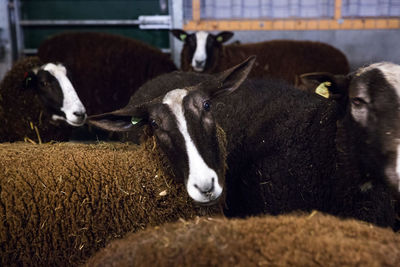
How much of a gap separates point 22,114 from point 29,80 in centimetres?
37

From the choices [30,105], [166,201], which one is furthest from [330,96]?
[30,105]

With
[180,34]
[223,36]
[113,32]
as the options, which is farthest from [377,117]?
[113,32]

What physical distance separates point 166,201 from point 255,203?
2.28ft

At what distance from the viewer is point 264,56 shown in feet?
17.9

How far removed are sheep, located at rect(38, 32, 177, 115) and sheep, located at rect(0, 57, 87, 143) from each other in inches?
45.1

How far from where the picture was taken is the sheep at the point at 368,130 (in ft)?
6.38

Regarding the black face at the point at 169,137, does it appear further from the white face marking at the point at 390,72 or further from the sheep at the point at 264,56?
the sheep at the point at 264,56

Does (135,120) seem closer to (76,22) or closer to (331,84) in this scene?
(331,84)

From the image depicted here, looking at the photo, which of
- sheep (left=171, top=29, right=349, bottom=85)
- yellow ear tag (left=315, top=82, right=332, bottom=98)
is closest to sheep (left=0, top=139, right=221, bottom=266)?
yellow ear tag (left=315, top=82, right=332, bottom=98)

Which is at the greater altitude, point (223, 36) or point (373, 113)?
point (223, 36)

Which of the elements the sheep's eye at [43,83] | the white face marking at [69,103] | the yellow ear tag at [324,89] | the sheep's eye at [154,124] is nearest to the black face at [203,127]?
the sheep's eye at [154,124]

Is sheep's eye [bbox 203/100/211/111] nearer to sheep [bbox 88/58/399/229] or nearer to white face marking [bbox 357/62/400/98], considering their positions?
sheep [bbox 88/58/399/229]

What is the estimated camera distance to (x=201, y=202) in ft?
6.31

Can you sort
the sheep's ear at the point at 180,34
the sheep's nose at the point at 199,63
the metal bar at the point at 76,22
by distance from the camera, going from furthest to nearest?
the metal bar at the point at 76,22
the sheep's ear at the point at 180,34
the sheep's nose at the point at 199,63
